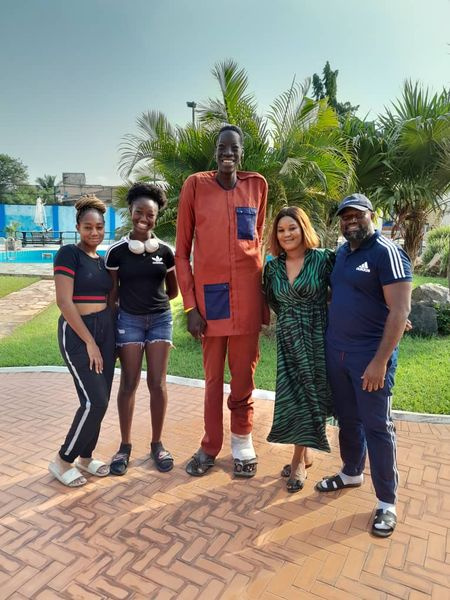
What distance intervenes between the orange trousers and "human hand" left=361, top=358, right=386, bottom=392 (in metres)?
0.85

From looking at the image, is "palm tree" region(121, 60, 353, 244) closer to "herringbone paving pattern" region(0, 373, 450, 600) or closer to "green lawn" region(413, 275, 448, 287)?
"herringbone paving pattern" region(0, 373, 450, 600)

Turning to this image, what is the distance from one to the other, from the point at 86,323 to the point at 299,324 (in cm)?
133

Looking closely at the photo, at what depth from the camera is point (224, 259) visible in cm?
287

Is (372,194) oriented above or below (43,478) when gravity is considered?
above

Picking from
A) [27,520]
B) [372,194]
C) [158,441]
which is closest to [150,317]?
[158,441]

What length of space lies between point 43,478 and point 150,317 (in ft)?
4.42

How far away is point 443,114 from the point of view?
233 inches

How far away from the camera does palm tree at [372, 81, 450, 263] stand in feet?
19.5

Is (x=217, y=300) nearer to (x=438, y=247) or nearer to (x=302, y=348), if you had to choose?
(x=302, y=348)

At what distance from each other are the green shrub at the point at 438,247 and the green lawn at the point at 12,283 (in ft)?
38.6

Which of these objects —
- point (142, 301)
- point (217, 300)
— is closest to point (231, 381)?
point (217, 300)

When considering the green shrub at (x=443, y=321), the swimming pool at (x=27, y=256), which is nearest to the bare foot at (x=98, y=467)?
the green shrub at (x=443, y=321)

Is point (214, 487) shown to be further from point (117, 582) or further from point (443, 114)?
point (443, 114)

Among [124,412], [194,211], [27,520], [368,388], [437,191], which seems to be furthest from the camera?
[437,191]
